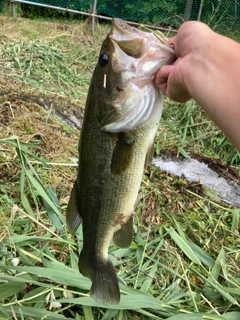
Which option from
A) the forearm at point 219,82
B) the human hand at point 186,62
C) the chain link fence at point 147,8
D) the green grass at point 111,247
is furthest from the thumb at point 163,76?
the chain link fence at point 147,8

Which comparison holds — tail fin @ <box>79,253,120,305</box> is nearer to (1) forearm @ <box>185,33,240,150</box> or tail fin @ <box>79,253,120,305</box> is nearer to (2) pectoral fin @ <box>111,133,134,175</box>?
(2) pectoral fin @ <box>111,133,134,175</box>

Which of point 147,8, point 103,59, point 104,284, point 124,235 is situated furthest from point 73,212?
point 147,8

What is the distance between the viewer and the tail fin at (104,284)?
1793mm

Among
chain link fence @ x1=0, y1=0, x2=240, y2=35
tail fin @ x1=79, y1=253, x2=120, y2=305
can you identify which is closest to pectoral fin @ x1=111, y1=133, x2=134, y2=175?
tail fin @ x1=79, y1=253, x2=120, y2=305

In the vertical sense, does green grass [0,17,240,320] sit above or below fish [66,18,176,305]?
below

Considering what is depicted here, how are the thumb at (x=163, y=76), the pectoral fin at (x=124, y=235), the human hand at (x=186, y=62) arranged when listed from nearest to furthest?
the human hand at (x=186, y=62) → the thumb at (x=163, y=76) → the pectoral fin at (x=124, y=235)

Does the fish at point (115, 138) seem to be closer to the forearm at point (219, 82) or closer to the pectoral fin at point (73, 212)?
the pectoral fin at point (73, 212)

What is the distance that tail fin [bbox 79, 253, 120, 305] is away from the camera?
1793 millimetres

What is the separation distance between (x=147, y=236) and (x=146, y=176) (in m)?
0.91

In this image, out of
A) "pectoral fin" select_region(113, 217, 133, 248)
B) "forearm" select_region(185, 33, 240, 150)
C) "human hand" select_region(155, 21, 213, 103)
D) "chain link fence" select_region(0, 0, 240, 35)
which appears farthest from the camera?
"chain link fence" select_region(0, 0, 240, 35)

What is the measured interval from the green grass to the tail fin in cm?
40

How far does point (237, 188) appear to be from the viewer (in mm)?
4195

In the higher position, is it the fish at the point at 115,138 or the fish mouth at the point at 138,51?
the fish mouth at the point at 138,51

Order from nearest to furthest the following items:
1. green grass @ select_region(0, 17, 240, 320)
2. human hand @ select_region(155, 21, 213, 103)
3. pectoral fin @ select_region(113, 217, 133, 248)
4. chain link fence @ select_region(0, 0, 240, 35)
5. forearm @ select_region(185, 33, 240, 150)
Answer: forearm @ select_region(185, 33, 240, 150), human hand @ select_region(155, 21, 213, 103), pectoral fin @ select_region(113, 217, 133, 248), green grass @ select_region(0, 17, 240, 320), chain link fence @ select_region(0, 0, 240, 35)
